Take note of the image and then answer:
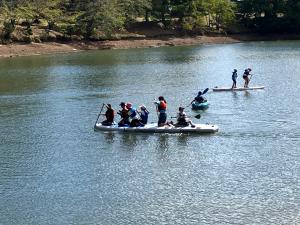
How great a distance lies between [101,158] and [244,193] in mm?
8913

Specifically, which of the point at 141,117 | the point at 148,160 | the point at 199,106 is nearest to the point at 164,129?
the point at 141,117

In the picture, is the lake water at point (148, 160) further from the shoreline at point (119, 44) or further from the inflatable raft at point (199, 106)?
the shoreline at point (119, 44)

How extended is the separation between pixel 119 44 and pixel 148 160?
7653 centimetres

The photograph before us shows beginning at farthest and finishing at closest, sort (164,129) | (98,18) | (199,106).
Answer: (98,18) < (199,106) < (164,129)

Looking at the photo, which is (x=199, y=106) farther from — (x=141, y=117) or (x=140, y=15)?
(x=140, y=15)

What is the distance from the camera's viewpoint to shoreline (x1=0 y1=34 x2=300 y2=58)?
94.3 m

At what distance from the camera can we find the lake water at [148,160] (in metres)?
22.2

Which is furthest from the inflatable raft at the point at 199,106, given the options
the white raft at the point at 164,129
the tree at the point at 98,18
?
the tree at the point at 98,18

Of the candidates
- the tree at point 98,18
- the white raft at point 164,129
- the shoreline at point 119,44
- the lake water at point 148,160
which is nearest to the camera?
the lake water at point 148,160

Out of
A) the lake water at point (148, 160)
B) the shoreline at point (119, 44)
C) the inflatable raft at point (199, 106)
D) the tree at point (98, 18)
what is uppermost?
the tree at point (98, 18)

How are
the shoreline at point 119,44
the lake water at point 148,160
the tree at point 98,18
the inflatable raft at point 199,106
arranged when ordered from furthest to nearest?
the tree at point 98,18 → the shoreline at point 119,44 → the inflatable raft at point 199,106 → the lake water at point 148,160

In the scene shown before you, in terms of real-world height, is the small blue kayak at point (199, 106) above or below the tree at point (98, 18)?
below

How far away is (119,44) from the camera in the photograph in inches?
4090

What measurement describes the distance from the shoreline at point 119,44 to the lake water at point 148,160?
126ft
